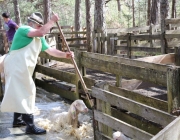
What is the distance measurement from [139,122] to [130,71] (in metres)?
0.78

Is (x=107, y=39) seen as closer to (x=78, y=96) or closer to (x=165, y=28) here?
(x=165, y=28)

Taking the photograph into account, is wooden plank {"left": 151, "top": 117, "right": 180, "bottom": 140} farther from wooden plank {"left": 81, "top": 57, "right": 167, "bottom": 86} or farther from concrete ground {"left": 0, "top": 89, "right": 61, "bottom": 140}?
concrete ground {"left": 0, "top": 89, "right": 61, "bottom": 140}

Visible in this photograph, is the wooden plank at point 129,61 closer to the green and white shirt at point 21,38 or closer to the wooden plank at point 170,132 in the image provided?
the green and white shirt at point 21,38

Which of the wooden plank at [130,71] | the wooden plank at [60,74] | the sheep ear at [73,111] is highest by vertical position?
the wooden plank at [130,71]

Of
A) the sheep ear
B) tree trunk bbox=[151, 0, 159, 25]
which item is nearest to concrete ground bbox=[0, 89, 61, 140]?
the sheep ear

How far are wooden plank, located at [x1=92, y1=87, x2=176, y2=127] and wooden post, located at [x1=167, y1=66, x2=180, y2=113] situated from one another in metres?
0.34

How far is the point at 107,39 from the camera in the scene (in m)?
11.9

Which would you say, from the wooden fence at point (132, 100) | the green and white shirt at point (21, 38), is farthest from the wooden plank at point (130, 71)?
the green and white shirt at point (21, 38)

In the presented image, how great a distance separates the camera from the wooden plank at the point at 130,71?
3781 mm

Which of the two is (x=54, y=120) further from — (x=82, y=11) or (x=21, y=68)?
(x=82, y=11)

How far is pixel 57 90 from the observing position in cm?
696

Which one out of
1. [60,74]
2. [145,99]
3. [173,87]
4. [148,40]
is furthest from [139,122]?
[148,40]

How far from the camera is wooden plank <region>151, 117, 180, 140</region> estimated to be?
1812mm

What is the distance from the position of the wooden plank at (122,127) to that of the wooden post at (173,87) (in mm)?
465
